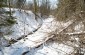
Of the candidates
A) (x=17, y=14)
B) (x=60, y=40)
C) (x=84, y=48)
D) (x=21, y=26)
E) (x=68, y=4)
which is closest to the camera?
(x=84, y=48)

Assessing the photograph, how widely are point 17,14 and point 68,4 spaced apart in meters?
7.98

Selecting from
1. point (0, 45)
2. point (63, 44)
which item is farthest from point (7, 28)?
point (63, 44)

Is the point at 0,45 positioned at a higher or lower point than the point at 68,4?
lower

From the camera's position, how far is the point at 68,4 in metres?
7.28

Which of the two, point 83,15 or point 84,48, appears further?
point 83,15

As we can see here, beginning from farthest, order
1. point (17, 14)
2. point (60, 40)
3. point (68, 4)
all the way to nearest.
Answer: point (17, 14), point (60, 40), point (68, 4)

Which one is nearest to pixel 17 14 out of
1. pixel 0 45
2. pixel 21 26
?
pixel 21 26

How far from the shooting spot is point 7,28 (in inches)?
402

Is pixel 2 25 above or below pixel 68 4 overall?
below

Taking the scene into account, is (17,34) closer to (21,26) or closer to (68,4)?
(21,26)

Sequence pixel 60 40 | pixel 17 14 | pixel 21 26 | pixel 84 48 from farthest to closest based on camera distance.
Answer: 1. pixel 17 14
2. pixel 21 26
3. pixel 60 40
4. pixel 84 48

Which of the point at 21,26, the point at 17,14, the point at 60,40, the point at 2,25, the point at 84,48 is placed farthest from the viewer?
the point at 17,14

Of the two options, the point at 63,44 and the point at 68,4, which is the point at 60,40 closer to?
the point at 63,44

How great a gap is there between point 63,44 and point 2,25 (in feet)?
13.1
